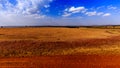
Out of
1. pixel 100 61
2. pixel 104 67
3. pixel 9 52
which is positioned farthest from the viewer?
pixel 9 52

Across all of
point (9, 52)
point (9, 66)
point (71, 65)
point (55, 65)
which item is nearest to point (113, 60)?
point (71, 65)

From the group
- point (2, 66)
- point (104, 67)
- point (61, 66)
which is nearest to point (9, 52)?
point (2, 66)

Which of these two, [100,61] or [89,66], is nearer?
[89,66]

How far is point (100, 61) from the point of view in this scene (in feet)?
53.3

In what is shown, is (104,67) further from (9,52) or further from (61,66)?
(9,52)

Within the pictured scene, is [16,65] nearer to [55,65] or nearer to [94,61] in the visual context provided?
[55,65]

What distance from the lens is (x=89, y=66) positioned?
1468 centimetres

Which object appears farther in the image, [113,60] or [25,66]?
[113,60]

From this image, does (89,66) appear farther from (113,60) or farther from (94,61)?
(113,60)

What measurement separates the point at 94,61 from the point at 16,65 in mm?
5625

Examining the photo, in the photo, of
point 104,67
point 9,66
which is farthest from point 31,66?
point 104,67

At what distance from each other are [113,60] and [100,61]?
3.58 ft

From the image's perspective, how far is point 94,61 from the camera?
16.3 meters

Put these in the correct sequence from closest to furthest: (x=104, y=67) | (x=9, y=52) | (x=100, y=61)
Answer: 1. (x=104, y=67)
2. (x=100, y=61)
3. (x=9, y=52)
